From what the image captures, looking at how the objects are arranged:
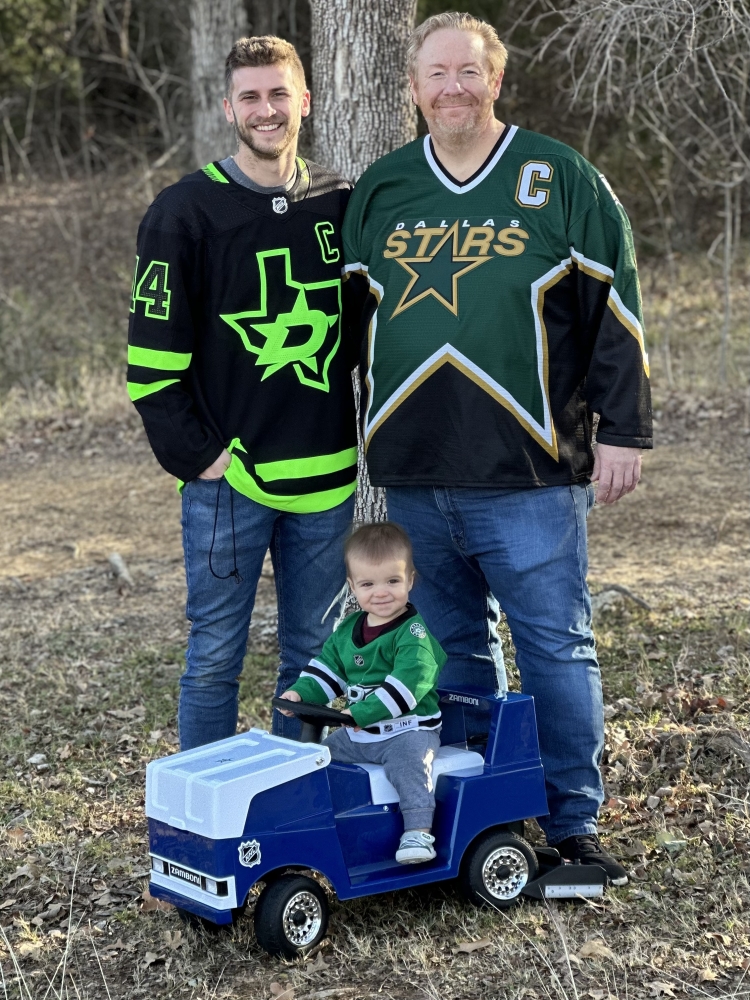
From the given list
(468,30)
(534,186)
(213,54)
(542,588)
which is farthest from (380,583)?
(213,54)

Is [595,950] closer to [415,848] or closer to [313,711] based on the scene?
[415,848]

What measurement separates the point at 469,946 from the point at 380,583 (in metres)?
1.10

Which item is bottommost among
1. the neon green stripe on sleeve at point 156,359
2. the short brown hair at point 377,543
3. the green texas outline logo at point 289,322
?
the short brown hair at point 377,543

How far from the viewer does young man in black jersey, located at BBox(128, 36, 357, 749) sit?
4051 millimetres

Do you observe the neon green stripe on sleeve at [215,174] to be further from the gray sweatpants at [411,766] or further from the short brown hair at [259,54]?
the gray sweatpants at [411,766]

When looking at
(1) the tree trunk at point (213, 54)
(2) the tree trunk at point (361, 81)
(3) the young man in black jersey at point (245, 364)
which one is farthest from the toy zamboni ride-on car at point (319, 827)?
(1) the tree trunk at point (213, 54)

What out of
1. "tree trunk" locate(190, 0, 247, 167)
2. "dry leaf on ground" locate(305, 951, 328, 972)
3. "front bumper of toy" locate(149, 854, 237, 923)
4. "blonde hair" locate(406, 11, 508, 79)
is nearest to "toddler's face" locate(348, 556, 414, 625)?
A: "front bumper of toy" locate(149, 854, 237, 923)

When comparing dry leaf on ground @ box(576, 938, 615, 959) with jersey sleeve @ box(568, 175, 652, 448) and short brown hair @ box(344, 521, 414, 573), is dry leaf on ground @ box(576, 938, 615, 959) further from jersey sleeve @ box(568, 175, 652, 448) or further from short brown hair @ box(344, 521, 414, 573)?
jersey sleeve @ box(568, 175, 652, 448)

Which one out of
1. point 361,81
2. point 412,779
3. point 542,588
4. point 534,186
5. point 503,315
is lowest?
point 412,779

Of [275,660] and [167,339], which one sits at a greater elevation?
[167,339]

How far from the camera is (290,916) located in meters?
3.64

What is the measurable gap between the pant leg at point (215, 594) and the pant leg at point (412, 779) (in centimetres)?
77

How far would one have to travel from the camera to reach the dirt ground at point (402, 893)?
364cm

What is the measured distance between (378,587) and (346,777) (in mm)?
572
